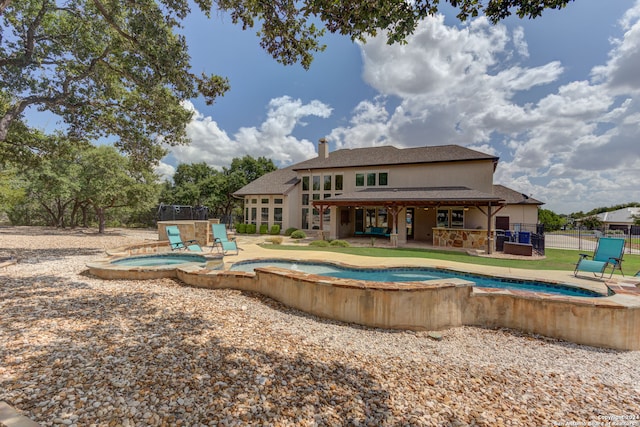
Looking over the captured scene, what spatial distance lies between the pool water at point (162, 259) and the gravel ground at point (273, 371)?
3727mm

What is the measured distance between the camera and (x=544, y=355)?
4.02 meters

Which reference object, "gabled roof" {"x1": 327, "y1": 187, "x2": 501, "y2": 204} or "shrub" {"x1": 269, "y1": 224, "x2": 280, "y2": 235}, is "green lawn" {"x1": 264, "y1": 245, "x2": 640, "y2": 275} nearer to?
"gabled roof" {"x1": 327, "y1": 187, "x2": 501, "y2": 204}

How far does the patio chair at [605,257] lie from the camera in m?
7.12

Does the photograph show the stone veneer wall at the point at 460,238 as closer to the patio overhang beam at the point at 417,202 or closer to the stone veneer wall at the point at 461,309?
the patio overhang beam at the point at 417,202

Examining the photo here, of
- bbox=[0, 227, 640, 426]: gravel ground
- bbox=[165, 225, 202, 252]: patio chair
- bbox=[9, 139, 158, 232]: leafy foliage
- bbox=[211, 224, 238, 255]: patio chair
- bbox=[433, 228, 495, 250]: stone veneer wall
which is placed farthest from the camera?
bbox=[9, 139, 158, 232]: leafy foliage

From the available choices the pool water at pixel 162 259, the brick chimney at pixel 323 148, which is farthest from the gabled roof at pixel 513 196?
the pool water at pixel 162 259

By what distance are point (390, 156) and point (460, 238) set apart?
899cm

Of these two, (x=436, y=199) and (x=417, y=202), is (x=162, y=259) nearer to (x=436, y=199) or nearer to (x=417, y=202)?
(x=417, y=202)

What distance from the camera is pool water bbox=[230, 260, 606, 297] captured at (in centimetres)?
647

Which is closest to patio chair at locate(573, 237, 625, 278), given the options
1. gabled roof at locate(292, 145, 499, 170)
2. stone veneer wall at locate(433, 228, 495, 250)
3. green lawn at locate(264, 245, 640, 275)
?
green lawn at locate(264, 245, 640, 275)

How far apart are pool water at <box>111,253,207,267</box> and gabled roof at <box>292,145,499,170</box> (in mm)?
14979

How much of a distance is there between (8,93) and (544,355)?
15.5m

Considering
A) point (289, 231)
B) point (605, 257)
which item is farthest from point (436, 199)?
point (289, 231)

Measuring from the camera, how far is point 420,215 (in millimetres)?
19609
